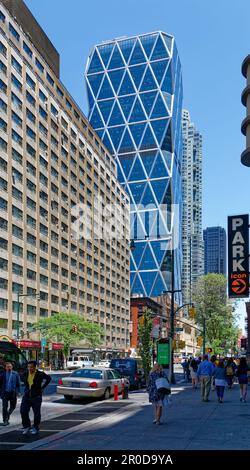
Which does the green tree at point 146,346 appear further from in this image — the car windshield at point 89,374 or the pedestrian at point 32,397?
the pedestrian at point 32,397

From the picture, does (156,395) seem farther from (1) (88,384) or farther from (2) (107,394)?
(2) (107,394)

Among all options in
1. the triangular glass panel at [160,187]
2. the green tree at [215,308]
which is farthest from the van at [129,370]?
the triangular glass panel at [160,187]

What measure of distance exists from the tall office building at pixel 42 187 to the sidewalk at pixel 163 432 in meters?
55.3

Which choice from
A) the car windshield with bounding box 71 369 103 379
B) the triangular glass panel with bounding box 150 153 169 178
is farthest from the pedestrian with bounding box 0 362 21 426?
the triangular glass panel with bounding box 150 153 169 178

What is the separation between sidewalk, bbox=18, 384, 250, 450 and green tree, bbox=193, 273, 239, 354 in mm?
71742

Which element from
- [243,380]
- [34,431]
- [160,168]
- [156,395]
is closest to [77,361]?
[243,380]

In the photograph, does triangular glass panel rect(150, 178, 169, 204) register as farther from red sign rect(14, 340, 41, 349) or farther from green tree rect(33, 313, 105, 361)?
red sign rect(14, 340, 41, 349)

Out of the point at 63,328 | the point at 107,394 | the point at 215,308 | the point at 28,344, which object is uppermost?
the point at 215,308

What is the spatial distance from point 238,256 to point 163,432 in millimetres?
12031

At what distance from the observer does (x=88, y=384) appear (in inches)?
926

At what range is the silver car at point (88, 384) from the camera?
23.4 metres

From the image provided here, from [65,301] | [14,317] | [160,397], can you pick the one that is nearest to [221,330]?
[65,301]

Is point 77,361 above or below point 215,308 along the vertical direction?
below

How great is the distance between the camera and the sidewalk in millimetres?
11422
